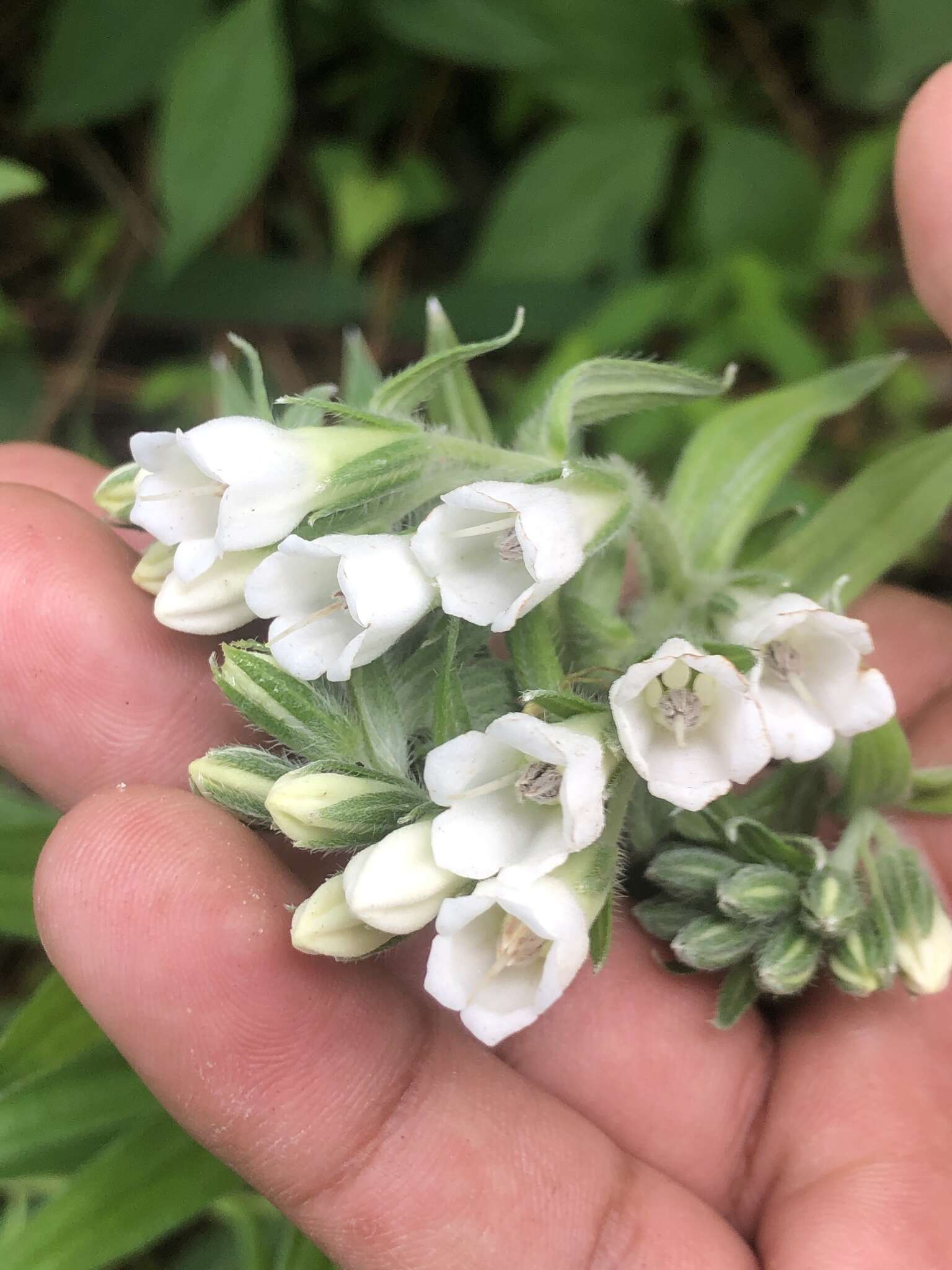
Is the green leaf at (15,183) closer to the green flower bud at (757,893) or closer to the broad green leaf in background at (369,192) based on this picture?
the broad green leaf in background at (369,192)

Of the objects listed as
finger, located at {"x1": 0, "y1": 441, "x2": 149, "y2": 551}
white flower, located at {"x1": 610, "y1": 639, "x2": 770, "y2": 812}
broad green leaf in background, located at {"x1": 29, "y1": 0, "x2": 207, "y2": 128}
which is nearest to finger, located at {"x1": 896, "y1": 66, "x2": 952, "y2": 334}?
white flower, located at {"x1": 610, "y1": 639, "x2": 770, "y2": 812}

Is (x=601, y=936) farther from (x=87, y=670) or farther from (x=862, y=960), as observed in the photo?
(x=87, y=670)

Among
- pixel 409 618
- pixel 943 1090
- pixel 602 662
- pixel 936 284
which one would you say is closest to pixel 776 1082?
pixel 943 1090

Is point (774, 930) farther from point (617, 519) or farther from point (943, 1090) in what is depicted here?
point (617, 519)

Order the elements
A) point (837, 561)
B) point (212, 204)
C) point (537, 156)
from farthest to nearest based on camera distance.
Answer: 1. point (537, 156)
2. point (212, 204)
3. point (837, 561)

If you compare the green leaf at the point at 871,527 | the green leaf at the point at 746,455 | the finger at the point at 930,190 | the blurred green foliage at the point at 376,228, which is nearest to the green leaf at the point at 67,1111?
the blurred green foliage at the point at 376,228

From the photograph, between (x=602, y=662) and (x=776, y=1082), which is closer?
(x=602, y=662)
